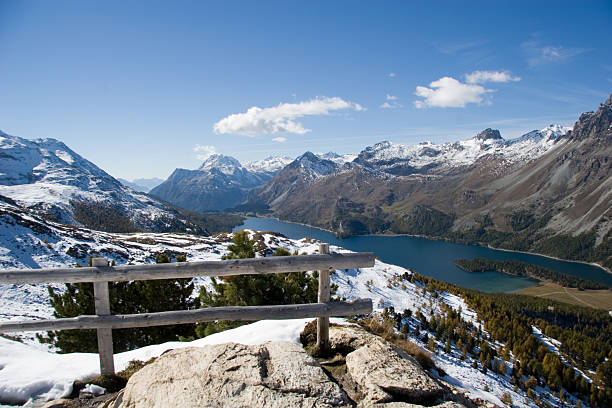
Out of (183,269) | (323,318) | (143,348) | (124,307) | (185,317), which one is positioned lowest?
(124,307)

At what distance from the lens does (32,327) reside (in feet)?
23.2

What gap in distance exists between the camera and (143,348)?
9133 millimetres

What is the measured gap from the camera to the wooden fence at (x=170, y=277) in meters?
6.76

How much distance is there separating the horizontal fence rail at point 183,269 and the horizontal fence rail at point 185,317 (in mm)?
853

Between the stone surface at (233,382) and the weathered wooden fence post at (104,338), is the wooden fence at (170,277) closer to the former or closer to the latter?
the weathered wooden fence post at (104,338)

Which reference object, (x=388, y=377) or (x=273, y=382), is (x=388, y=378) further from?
(x=273, y=382)

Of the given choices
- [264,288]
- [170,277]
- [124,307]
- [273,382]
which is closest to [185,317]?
[170,277]

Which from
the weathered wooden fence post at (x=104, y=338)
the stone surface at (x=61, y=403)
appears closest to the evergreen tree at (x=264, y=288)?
the weathered wooden fence post at (x=104, y=338)

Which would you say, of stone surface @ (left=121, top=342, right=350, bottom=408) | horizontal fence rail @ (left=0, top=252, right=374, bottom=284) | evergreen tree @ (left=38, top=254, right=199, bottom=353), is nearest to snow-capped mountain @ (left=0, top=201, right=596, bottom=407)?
evergreen tree @ (left=38, top=254, right=199, bottom=353)

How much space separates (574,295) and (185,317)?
246 metres

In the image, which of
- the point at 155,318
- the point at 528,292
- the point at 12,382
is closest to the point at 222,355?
the point at 155,318

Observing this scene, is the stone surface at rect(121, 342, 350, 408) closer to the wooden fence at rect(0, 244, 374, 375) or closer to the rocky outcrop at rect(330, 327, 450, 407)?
the rocky outcrop at rect(330, 327, 450, 407)

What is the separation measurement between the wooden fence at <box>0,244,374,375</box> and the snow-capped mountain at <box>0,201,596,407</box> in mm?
→ 937

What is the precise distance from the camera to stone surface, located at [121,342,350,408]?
4.79 meters
